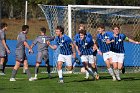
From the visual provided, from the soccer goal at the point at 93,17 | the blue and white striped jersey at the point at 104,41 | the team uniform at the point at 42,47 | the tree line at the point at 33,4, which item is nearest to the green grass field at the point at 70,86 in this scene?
the blue and white striped jersey at the point at 104,41

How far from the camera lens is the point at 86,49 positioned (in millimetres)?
19328

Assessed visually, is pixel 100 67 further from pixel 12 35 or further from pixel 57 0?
pixel 57 0

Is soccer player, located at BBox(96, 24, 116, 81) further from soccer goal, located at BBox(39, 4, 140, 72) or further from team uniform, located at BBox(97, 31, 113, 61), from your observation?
soccer goal, located at BBox(39, 4, 140, 72)

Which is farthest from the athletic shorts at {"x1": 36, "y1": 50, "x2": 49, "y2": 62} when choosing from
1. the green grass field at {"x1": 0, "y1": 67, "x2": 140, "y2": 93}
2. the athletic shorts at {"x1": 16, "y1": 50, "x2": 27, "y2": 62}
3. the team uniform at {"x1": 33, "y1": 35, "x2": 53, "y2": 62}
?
the athletic shorts at {"x1": 16, "y1": 50, "x2": 27, "y2": 62}

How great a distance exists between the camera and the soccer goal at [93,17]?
982 inches

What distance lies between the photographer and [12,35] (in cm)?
4638

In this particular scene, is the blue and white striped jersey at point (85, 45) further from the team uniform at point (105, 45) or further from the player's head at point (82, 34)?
the team uniform at point (105, 45)

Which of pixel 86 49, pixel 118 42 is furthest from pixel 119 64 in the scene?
pixel 86 49

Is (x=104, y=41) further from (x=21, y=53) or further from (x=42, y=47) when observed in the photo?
(x=21, y=53)

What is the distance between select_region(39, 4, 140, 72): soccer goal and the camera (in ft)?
81.8

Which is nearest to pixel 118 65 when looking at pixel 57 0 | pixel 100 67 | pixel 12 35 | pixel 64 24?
pixel 64 24

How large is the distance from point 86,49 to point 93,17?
10730 millimetres

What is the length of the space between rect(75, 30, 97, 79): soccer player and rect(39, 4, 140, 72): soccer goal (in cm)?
489

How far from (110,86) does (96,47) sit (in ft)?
12.4
